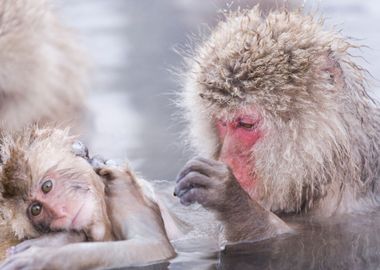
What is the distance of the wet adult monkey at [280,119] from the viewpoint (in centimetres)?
251

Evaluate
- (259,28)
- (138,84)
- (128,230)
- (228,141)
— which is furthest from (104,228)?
(138,84)

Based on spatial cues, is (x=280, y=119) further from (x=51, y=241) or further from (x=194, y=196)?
(x=51, y=241)

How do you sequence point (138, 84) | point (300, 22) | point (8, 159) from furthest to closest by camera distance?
point (138, 84) < point (300, 22) < point (8, 159)

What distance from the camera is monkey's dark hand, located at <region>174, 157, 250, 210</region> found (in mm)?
2330

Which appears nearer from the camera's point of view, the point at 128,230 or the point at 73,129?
the point at 128,230

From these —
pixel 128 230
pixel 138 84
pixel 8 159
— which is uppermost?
pixel 138 84

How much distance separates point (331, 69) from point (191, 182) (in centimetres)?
57

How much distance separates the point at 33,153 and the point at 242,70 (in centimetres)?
62

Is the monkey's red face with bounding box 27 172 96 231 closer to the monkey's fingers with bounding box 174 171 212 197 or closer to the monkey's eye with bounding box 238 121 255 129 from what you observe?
the monkey's fingers with bounding box 174 171 212 197

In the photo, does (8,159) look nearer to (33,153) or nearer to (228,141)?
(33,153)

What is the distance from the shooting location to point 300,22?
104 inches

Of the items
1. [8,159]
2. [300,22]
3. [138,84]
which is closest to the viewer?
[8,159]

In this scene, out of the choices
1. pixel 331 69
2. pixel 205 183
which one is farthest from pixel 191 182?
pixel 331 69

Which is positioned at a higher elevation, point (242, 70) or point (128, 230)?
point (242, 70)
